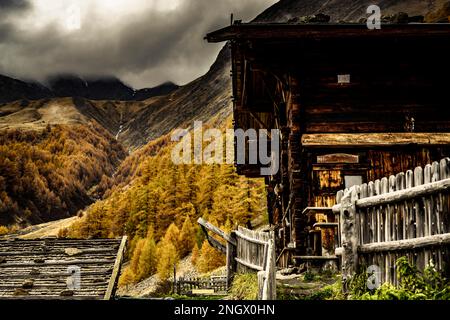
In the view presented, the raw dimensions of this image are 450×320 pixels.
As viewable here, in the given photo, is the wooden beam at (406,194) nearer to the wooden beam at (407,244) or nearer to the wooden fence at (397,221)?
the wooden fence at (397,221)

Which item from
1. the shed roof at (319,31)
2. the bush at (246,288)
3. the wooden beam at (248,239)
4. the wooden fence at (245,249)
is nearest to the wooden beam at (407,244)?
the wooden fence at (245,249)

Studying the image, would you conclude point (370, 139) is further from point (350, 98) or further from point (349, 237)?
point (349, 237)

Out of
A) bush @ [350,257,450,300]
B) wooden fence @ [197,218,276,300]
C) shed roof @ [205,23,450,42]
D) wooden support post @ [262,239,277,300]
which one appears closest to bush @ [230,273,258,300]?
wooden fence @ [197,218,276,300]

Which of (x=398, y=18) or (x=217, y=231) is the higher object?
(x=398, y=18)

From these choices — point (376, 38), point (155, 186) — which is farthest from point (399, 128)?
point (155, 186)

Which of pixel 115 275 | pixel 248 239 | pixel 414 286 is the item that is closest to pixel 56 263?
pixel 115 275

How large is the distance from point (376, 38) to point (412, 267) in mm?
7894

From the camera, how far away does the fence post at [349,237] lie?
8.09 metres

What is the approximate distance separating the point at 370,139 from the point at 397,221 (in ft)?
20.7

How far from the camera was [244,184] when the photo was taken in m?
63.8

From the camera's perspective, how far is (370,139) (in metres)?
13.5

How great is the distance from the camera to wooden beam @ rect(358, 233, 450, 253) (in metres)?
6.56

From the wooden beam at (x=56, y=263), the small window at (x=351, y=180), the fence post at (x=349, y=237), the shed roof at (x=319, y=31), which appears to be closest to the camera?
the fence post at (x=349, y=237)

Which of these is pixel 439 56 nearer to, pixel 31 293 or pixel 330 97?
pixel 330 97
